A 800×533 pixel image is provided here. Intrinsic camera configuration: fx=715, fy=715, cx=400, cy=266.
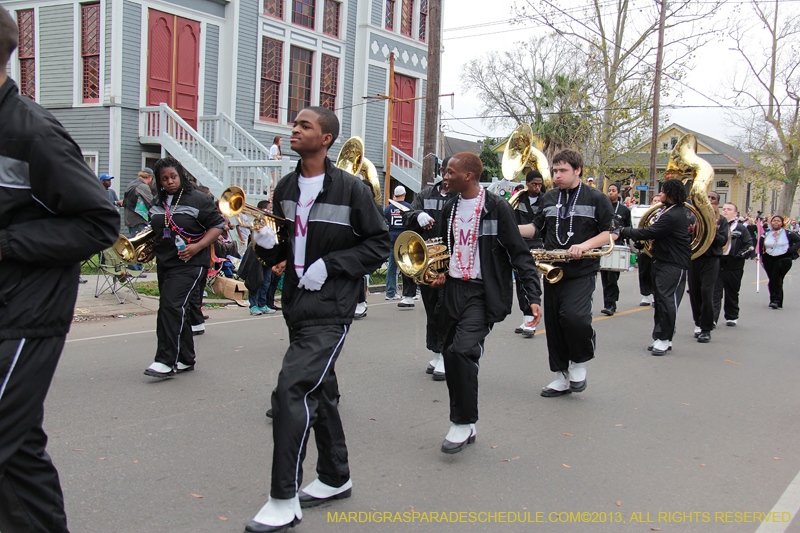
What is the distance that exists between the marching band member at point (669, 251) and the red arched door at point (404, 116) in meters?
16.2

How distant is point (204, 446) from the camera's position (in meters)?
4.63

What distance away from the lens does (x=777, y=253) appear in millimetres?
12898

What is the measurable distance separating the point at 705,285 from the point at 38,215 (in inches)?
344

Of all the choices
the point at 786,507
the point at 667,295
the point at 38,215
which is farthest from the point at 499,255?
the point at 667,295

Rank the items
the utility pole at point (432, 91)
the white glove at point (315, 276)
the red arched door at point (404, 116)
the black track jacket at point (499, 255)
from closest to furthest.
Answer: the white glove at point (315, 276)
the black track jacket at point (499, 255)
the utility pole at point (432, 91)
the red arched door at point (404, 116)

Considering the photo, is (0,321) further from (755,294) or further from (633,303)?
(755,294)

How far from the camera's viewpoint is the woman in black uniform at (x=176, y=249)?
619 cm

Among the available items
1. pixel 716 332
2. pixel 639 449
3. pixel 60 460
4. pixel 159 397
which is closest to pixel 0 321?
pixel 60 460

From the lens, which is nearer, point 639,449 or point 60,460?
point 60,460

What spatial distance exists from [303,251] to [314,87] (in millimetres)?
18034

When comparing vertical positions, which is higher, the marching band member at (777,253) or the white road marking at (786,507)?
the marching band member at (777,253)

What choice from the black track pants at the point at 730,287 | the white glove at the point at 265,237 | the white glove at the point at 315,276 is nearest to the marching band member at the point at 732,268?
the black track pants at the point at 730,287

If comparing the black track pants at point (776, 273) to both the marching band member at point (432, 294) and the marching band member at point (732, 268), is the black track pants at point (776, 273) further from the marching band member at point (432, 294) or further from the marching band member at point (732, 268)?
the marching band member at point (432, 294)

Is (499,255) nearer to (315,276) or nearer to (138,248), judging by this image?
(315,276)
